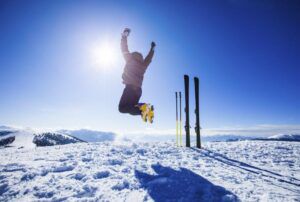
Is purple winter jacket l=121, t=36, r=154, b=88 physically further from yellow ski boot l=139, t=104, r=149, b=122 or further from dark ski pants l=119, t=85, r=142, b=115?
yellow ski boot l=139, t=104, r=149, b=122

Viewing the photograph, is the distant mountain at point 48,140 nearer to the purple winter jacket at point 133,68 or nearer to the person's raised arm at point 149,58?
the purple winter jacket at point 133,68

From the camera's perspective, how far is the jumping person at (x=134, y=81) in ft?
26.6

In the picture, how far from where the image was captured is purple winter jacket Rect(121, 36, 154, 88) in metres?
8.08

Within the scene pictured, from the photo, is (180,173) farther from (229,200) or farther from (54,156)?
(54,156)

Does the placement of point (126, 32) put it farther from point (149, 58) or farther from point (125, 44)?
point (149, 58)

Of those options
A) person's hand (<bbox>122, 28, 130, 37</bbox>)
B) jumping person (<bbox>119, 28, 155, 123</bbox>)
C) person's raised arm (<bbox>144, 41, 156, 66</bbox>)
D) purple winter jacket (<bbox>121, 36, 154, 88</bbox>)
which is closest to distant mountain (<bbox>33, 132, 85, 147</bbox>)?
jumping person (<bbox>119, 28, 155, 123</bbox>)

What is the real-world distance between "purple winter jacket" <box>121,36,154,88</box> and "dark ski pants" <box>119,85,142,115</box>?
0.19m

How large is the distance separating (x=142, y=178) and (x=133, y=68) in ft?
13.5

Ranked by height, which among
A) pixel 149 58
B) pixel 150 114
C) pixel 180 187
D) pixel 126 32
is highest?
pixel 126 32

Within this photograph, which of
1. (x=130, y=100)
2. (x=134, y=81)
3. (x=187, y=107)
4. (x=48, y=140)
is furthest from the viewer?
(x=48, y=140)

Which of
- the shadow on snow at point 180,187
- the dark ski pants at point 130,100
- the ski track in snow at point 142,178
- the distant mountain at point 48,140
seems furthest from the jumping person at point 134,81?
the distant mountain at point 48,140

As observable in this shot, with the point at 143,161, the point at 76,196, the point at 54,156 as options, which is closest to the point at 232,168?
the point at 143,161

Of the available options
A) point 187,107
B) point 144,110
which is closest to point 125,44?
point 144,110

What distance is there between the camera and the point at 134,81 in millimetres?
8328
